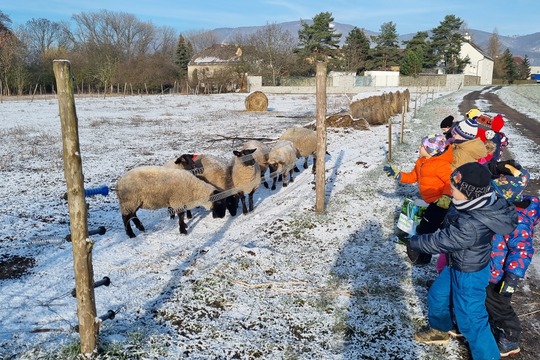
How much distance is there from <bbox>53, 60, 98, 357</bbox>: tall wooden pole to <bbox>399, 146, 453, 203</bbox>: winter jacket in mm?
3680

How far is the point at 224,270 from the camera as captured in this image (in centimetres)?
497

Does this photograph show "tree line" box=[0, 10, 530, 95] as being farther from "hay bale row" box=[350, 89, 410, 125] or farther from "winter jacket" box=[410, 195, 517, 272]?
"winter jacket" box=[410, 195, 517, 272]

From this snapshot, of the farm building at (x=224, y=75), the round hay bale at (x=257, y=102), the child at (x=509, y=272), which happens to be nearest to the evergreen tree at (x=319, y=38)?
the farm building at (x=224, y=75)

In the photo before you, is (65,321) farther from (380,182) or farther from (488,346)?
(380,182)

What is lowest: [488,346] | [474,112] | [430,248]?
[488,346]

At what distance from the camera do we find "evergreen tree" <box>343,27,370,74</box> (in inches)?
2309

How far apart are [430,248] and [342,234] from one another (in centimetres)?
299

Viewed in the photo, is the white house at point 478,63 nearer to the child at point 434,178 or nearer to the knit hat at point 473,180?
the child at point 434,178

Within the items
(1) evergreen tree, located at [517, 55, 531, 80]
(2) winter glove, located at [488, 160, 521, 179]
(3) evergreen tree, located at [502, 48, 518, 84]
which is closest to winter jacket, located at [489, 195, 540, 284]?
(2) winter glove, located at [488, 160, 521, 179]

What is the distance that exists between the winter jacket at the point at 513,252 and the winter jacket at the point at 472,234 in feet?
1.33

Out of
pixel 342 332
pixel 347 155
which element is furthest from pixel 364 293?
Answer: pixel 347 155

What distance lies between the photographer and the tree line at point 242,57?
4497cm

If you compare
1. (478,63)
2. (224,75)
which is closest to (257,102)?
(224,75)

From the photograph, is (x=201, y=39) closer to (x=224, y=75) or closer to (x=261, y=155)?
(x=224, y=75)
